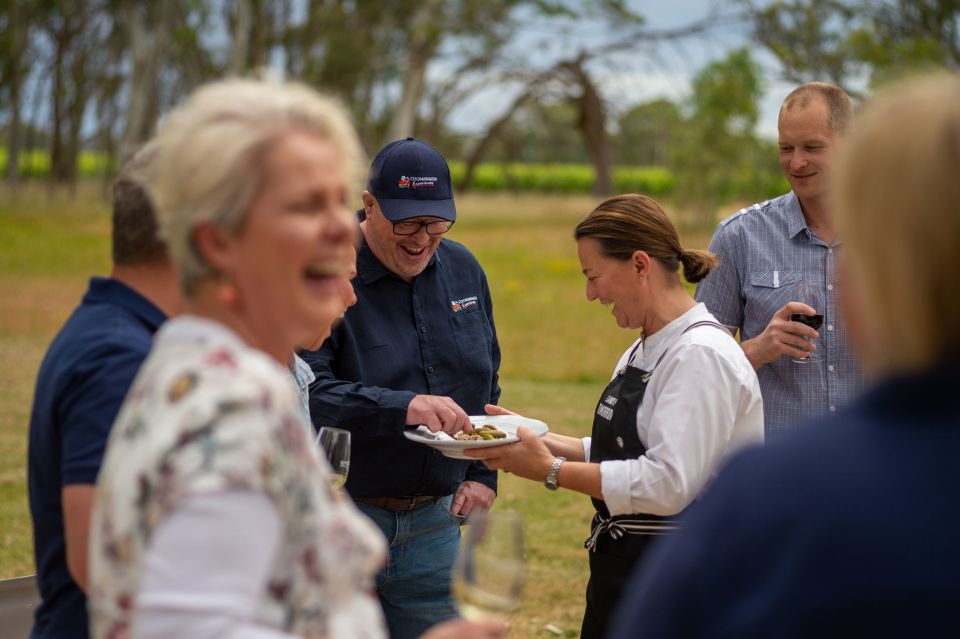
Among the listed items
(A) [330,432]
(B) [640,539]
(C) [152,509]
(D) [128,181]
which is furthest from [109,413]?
(B) [640,539]

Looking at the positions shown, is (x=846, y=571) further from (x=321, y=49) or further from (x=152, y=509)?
(x=321, y=49)

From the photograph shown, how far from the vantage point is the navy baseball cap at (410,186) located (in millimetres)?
4129

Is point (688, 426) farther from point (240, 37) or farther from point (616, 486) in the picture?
point (240, 37)

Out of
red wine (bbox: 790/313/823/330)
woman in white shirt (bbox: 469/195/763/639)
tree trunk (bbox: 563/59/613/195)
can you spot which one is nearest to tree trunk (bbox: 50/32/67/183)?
tree trunk (bbox: 563/59/613/195)

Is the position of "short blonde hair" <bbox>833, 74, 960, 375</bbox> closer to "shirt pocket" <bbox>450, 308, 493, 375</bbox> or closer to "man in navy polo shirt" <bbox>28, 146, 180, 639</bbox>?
"man in navy polo shirt" <bbox>28, 146, 180, 639</bbox>

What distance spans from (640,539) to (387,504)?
1082 millimetres

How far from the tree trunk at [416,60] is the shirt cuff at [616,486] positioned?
29298 millimetres

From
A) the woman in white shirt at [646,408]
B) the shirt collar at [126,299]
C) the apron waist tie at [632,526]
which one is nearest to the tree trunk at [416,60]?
the woman in white shirt at [646,408]

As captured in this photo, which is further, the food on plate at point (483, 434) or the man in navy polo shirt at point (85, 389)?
the food on plate at point (483, 434)

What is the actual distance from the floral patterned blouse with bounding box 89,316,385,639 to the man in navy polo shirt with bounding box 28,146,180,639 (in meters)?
0.48

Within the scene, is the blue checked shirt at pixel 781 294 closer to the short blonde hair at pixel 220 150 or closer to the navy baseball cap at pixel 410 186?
the navy baseball cap at pixel 410 186

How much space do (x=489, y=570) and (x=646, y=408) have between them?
1.49 m

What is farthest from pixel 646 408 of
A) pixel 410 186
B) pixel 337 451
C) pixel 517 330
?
pixel 517 330

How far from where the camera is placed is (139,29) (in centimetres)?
3234
